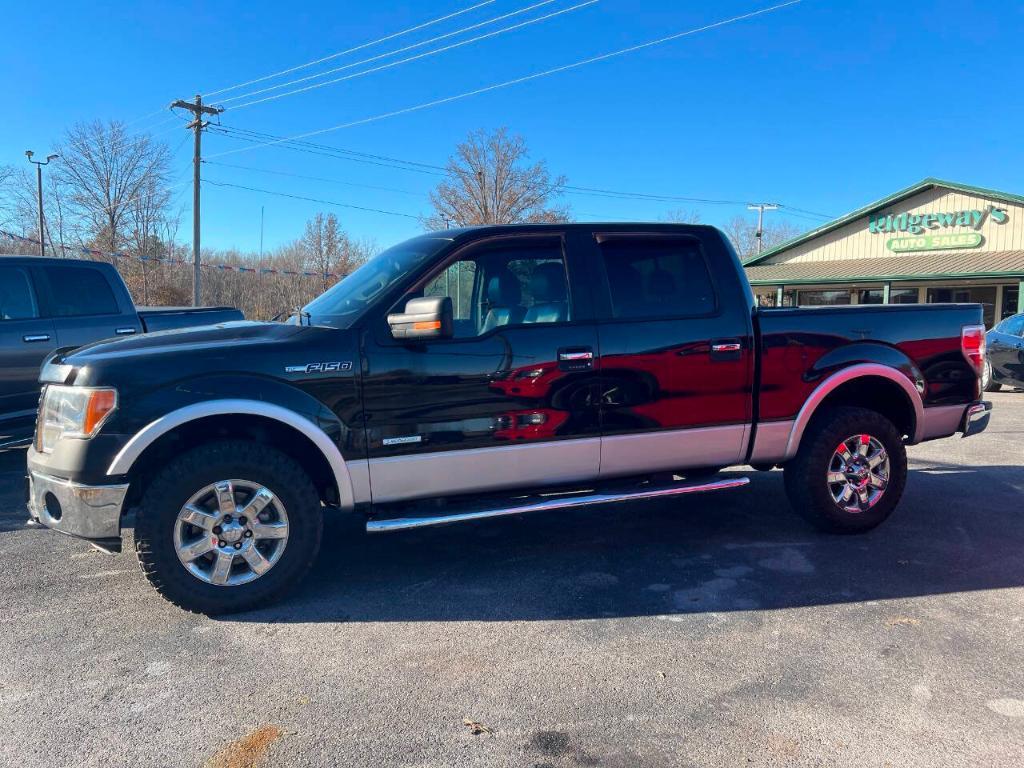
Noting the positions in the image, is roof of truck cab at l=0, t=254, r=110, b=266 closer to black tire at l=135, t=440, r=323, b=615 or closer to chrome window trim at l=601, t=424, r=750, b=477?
black tire at l=135, t=440, r=323, b=615

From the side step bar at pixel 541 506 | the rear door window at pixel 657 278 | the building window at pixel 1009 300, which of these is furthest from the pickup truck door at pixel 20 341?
the building window at pixel 1009 300

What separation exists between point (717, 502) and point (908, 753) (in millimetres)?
3420

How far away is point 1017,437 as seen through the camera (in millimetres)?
9125

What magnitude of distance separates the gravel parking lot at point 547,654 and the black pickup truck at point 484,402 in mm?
433

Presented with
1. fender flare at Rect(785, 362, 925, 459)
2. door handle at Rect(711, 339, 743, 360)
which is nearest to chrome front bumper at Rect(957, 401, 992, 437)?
fender flare at Rect(785, 362, 925, 459)

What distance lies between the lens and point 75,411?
373 centimetres

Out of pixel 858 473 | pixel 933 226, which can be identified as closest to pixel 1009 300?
pixel 933 226

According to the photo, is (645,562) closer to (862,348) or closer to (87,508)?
(862,348)

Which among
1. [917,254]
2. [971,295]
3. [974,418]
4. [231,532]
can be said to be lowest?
[231,532]

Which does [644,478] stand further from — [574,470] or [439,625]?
[439,625]

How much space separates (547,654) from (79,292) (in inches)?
256

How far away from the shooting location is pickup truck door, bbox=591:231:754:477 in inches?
178

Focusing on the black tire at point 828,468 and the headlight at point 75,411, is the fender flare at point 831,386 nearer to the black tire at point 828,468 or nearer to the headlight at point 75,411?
the black tire at point 828,468

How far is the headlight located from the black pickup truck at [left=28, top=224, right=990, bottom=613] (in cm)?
Answer: 1
